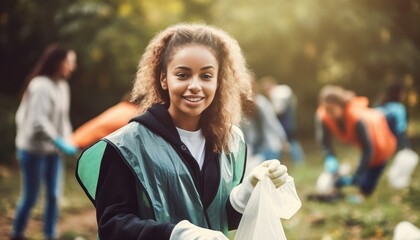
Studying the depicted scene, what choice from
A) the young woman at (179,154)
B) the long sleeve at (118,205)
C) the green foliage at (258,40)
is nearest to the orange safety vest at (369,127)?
the green foliage at (258,40)

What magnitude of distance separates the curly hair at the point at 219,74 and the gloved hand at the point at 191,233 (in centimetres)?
44

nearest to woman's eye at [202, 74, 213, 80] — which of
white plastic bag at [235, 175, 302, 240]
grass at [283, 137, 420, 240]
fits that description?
white plastic bag at [235, 175, 302, 240]

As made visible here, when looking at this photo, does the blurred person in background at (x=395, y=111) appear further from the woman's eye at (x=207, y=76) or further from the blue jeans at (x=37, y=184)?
the woman's eye at (x=207, y=76)

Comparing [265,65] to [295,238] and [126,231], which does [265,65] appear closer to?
[295,238]

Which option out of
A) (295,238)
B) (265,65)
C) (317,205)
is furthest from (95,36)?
(295,238)

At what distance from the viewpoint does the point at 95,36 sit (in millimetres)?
13375

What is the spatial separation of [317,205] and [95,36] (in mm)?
7535

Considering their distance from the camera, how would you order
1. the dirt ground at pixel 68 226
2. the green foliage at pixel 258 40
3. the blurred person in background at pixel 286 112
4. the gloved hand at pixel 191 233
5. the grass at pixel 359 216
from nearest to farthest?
the gloved hand at pixel 191 233
the grass at pixel 359 216
the dirt ground at pixel 68 226
the blurred person in background at pixel 286 112
the green foliage at pixel 258 40

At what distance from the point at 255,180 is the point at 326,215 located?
4.90 m

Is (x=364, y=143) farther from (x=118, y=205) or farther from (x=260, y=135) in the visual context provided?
(x=118, y=205)

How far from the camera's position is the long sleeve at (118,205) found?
6.55 feet

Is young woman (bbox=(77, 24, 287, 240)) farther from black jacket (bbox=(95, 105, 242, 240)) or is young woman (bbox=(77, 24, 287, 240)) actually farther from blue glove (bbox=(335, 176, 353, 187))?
blue glove (bbox=(335, 176, 353, 187))

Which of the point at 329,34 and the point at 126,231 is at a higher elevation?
the point at 329,34

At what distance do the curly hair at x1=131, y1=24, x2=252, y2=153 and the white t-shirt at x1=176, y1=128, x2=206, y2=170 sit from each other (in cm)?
3
